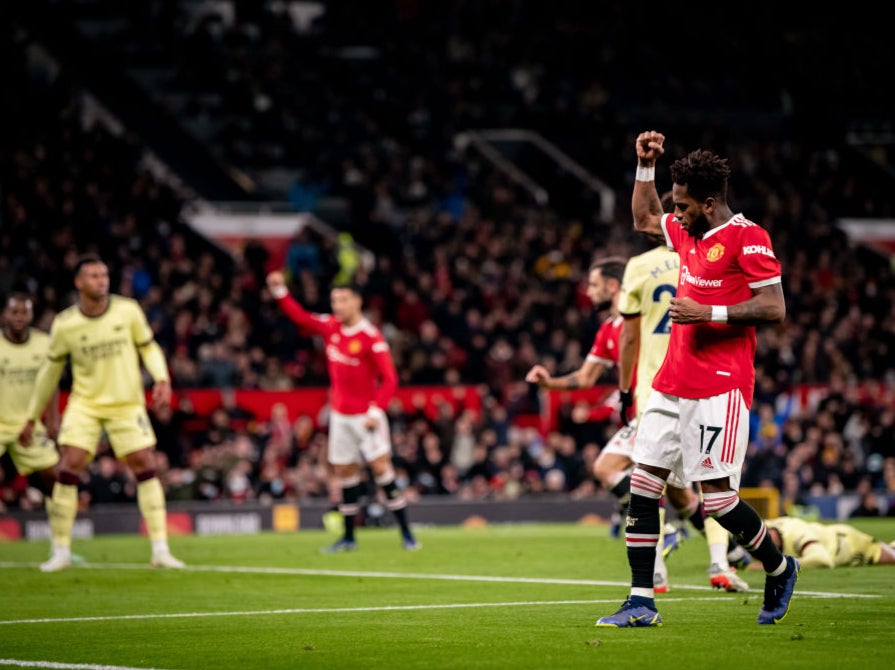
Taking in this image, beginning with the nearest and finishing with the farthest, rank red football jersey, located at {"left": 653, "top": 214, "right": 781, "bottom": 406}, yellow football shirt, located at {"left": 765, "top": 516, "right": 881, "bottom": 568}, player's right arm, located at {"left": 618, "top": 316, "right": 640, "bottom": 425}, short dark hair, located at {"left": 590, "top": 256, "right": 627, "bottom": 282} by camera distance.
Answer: red football jersey, located at {"left": 653, "top": 214, "right": 781, "bottom": 406} < player's right arm, located at {"left": 618, "top": 316, "right": 640, "bottom": 425} < short dark hair, located at {"left": 590, "top": 256, "right": 627, "bottom": 282} < yellow football shirt, located at {"left": 765, "top": 516, "right": 881, "bottom": 568}

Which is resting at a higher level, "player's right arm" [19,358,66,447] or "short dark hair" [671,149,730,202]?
"short dark hair" [671,149,730,202]

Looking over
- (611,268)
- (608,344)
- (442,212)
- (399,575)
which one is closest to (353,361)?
(399,575)

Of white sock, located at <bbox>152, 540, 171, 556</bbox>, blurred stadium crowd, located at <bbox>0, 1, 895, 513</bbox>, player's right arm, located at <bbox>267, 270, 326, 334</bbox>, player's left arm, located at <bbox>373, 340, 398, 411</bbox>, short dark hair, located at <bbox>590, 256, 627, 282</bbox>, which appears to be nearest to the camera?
short dark hair, located at <bbox>590, 256, 627, 282</bbox>

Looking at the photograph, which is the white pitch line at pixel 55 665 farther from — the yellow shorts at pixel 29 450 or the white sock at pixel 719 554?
the yellow shorts at pixel 29 450

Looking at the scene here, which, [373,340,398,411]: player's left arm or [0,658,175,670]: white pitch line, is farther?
[373,340,398,411]: player's left arm

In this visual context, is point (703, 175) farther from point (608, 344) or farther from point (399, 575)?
point (399, 575)

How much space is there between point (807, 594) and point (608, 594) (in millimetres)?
1444

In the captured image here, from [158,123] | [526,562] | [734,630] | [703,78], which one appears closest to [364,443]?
[526,562]

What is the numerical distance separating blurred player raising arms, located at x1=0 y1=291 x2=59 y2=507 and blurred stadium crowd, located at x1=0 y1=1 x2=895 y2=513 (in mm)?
7944

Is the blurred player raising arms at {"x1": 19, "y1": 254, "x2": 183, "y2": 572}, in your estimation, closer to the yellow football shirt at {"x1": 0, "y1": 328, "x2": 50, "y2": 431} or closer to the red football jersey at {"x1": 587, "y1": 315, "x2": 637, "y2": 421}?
the yellow football shirt at {"x1": 0, "y1": 328, "x2": 50, "y2": 431}

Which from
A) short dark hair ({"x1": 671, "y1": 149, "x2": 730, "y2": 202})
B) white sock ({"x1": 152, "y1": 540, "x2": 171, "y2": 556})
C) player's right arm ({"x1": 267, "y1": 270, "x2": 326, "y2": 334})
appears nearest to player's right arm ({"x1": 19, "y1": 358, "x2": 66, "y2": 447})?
white sock ({"x1": 152, "y1": 540, "x2": 171, "y2": 556})

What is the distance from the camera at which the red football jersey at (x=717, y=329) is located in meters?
8.73

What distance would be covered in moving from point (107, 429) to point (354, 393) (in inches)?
165

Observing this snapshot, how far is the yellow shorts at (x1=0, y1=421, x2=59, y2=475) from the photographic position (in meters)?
16.3
